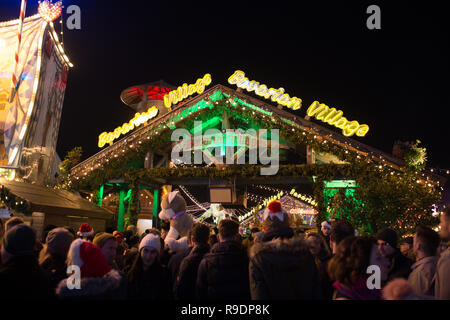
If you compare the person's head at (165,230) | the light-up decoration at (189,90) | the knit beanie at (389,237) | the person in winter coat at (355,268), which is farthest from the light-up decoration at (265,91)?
the person in winter coat at (355,268)

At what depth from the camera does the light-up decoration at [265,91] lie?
535 inches

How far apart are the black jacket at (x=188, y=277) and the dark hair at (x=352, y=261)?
192 cm

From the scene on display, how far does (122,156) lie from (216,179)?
14.5 ft

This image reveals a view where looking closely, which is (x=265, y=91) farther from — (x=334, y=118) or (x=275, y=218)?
(x=275, y=218)

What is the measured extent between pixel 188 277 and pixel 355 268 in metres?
2.20

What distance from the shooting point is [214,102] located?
1438cm

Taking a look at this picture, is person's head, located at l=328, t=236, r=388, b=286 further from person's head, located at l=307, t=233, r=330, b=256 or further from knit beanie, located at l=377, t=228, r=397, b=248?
knit beanie, located at l=377, t=228, r=397, b=248

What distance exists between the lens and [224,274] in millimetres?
3762

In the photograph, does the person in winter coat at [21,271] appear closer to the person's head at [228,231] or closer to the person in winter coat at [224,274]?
the person in winter coat at [224,274]

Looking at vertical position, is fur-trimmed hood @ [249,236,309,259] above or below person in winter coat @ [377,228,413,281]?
above

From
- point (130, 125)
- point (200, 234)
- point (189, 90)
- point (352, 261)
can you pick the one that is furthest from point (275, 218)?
point (130, 125)

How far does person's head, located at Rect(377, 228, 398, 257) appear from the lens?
4.32m

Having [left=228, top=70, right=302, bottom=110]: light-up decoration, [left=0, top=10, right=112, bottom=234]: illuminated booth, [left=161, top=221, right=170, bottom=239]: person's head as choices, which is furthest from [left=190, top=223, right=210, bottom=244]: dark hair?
[left=228, top=70, right=302, bottom=110]: light-up decoration

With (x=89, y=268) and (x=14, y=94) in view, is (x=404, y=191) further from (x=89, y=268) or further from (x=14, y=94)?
(x=14, y=94)
